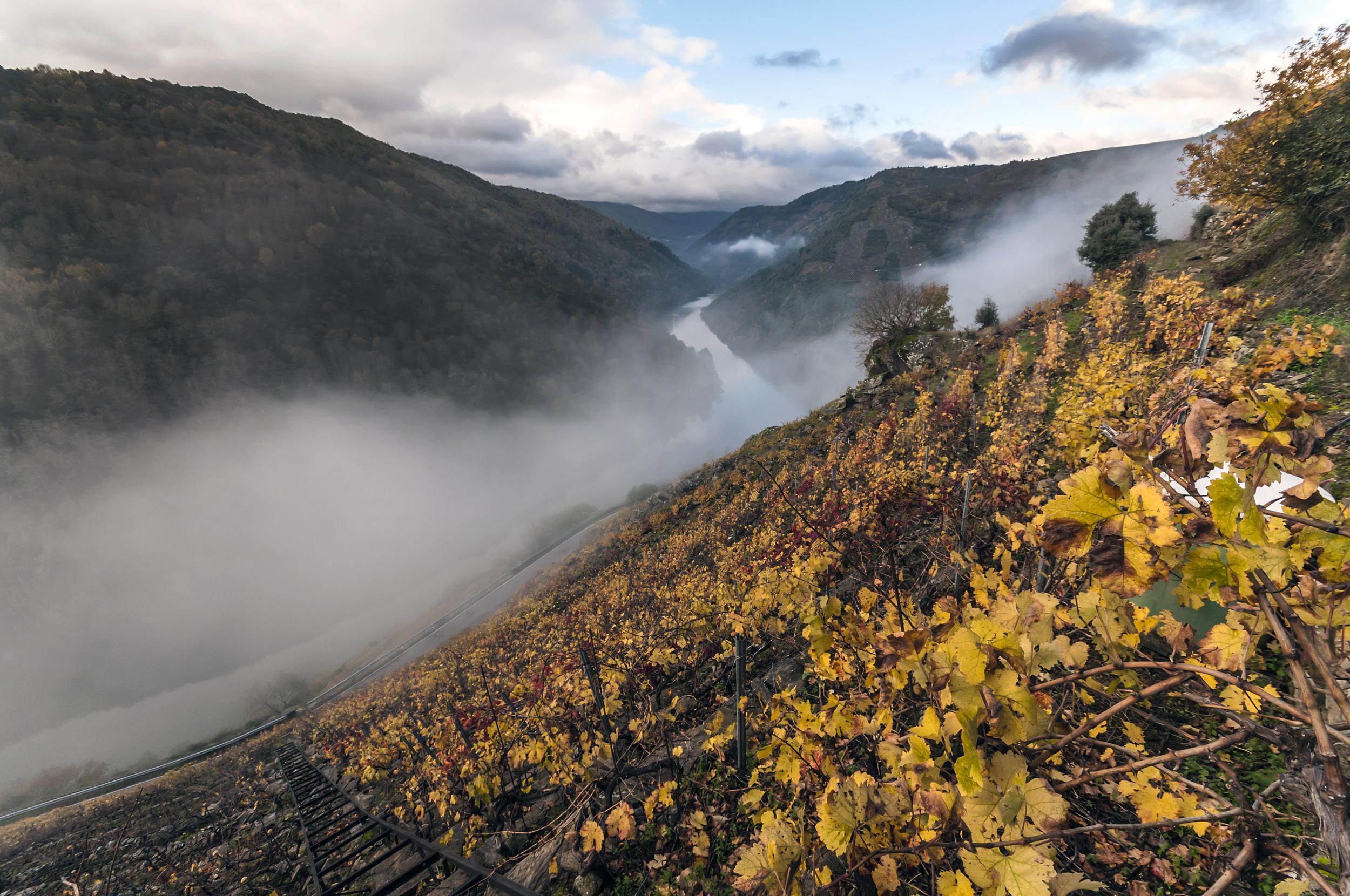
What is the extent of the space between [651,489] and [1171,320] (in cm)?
5673

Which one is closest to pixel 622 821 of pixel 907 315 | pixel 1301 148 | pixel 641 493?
pixel 1301 148

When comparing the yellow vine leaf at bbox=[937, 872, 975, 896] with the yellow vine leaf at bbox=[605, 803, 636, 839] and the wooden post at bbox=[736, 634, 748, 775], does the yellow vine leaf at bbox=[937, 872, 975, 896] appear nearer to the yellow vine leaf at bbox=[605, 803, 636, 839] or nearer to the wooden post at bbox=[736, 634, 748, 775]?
the wooden post at bbox=[736, 634, 748, 775]

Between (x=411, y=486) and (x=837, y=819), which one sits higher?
(x=837, y=819)

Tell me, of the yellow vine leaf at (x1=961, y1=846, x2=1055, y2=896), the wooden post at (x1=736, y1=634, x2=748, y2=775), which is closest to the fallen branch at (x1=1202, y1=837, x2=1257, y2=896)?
the yellow vine leaf at (x1=961, y1=846, x2=1055, y2=896)

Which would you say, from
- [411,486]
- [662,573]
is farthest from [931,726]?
[411,486]

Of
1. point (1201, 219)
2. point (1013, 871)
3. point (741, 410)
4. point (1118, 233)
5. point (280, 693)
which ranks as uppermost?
point (1118, 233)

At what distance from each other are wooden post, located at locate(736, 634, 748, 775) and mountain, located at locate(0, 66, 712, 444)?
9903 centimetres

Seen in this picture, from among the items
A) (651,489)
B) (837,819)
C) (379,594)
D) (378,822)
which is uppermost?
(837,819)

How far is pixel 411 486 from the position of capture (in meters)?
90.8

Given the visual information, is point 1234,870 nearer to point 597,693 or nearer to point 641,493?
point 597,693

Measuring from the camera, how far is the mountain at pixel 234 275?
63.4 metres

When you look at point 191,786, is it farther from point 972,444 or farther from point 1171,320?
point 1171,320

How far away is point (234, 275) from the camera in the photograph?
82.1m

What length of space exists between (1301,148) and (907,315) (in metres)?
17.3
